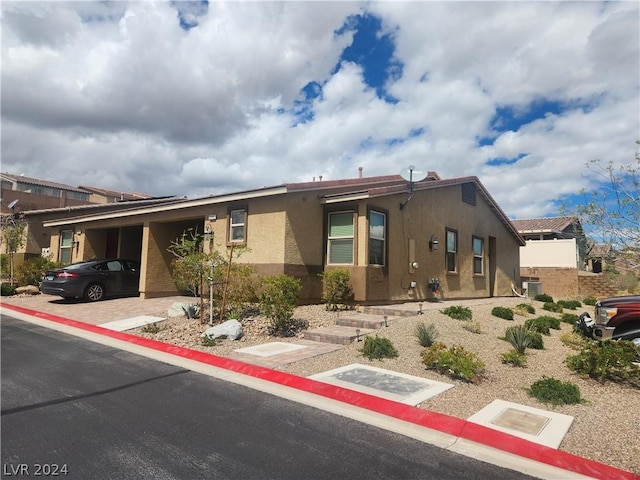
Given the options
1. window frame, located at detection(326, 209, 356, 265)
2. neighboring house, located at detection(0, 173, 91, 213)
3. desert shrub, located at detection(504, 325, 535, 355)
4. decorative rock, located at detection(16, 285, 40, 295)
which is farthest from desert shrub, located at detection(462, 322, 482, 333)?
neighboring house, located at detection(0, 173, 91, 213)

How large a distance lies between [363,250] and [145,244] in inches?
316

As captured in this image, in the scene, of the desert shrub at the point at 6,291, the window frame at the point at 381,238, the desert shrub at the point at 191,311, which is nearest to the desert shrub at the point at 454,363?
the window frame at the point at 381,238

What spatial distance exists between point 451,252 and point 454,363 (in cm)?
1059

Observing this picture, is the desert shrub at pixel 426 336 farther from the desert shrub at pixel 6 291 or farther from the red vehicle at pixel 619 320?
the desert shrub at pixel 6 291

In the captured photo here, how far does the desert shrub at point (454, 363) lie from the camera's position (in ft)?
20.0

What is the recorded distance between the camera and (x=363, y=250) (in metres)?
11.7

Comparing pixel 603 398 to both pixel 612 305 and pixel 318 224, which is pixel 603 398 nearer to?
pixel 612 305

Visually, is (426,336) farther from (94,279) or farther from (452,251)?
(94,279)

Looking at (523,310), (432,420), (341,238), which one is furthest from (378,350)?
(523,310)

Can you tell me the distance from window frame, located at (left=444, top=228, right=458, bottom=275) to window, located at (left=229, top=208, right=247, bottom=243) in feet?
25.2

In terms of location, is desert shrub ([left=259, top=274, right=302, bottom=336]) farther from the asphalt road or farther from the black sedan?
the black sedan

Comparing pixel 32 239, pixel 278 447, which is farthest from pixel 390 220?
pixel 32 239

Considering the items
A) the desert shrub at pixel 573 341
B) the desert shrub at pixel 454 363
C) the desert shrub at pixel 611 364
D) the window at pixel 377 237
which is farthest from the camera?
the window at pixel 377 237

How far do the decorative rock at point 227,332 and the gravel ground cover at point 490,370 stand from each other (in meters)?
0.16
